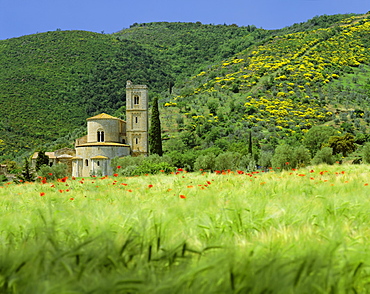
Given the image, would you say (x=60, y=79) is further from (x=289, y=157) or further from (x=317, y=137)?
(x=289, y=157)

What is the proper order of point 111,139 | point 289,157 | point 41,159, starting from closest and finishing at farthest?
point 289,157 → point 111,139 → point 41,159

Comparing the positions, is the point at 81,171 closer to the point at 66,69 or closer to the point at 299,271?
→ the point at 299,271

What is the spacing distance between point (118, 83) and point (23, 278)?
128366mm

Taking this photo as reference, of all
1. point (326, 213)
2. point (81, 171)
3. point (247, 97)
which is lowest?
point (81, 171)

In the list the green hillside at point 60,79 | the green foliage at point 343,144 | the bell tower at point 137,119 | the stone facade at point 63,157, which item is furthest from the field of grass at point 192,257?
the green hillside at point 60,79

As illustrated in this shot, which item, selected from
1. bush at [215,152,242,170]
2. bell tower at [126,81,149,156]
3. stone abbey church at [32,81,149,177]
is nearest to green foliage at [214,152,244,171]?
bush at [215,152,242,170]

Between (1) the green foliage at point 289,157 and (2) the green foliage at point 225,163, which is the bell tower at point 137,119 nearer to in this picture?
(2) the green foliage at point 225,163

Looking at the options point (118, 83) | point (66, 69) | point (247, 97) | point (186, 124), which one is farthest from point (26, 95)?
point (247, 97)

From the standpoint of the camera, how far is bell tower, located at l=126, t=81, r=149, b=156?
198ft

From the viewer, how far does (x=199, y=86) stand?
101500 mm

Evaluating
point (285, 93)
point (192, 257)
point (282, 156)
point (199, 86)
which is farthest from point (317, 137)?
point (192, 257)

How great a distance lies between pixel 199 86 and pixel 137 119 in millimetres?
43532

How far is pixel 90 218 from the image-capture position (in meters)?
A: 4.05

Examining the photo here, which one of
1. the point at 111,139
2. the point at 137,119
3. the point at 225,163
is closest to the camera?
the point at 225,163
